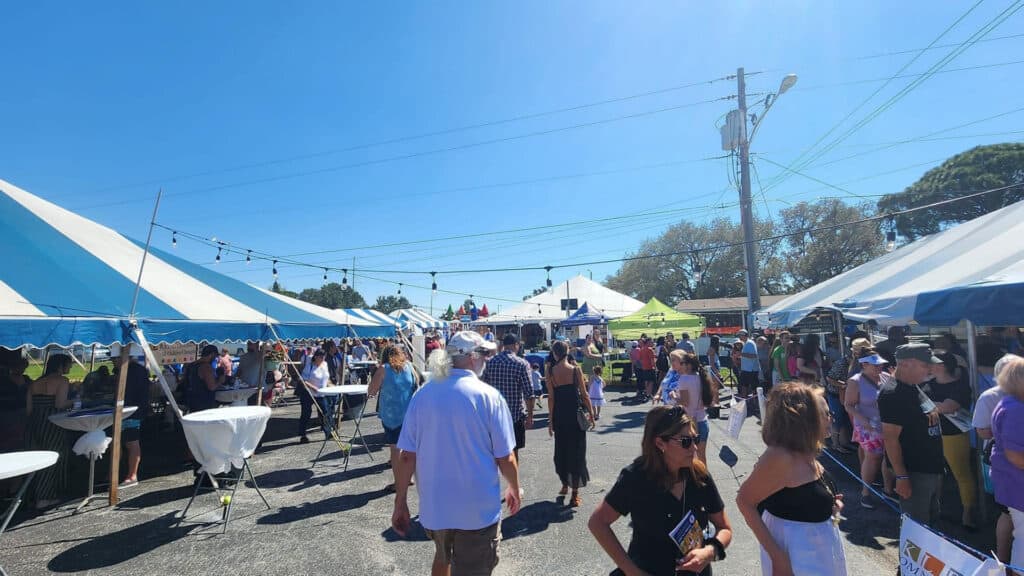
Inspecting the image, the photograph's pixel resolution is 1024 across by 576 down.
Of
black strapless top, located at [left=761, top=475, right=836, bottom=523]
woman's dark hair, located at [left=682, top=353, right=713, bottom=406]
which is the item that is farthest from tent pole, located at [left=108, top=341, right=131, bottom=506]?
black strapless top, located at [left=761, top=475, right=836, bottom=523]

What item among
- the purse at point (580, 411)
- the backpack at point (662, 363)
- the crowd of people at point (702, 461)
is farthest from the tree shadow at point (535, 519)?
the backpack at point (662, 363)

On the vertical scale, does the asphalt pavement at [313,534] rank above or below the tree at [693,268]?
below

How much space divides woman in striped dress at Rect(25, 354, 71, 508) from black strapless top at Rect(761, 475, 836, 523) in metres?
7.10

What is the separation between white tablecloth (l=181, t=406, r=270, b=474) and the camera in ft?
14.5

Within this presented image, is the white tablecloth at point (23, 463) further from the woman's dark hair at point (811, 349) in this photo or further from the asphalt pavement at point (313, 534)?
the woman's dark hair at point (811, 349)

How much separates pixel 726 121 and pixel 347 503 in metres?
17.4

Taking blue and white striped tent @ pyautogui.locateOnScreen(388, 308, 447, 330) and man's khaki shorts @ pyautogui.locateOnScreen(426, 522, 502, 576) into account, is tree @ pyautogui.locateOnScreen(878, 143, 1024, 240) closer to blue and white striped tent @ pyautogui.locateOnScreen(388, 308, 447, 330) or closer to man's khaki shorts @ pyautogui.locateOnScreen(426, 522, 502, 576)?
blue and white striped tent @ pyautogui.locateOnScreen(388, 308, 447, 330)

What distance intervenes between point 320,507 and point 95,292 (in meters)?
3.64

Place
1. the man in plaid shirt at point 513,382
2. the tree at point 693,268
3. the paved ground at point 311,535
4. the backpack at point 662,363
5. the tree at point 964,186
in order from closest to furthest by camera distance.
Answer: the paved ground at point 311,535
the man in plaid shirt at point 513,382
the backpack at point 662,363
the tree at point 964,186
the tree at point 693,268

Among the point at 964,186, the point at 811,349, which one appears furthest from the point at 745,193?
the point at 964,186

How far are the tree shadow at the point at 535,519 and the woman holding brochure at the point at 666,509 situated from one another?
2.59m

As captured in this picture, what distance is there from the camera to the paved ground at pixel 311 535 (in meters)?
3.72

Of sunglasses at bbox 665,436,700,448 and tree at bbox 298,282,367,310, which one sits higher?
tree at bbox 298,282,367,310

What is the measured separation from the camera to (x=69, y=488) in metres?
5.73
